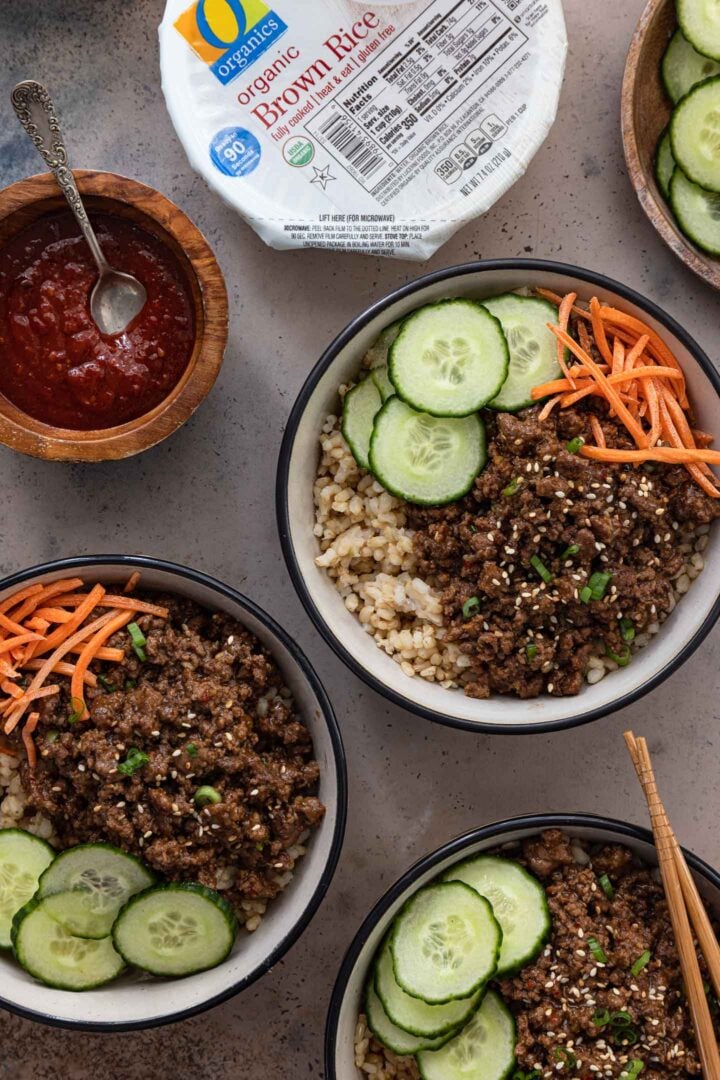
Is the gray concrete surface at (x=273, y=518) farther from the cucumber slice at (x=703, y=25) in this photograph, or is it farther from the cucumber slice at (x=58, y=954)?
the cucumber slice at (x=58, y=954)

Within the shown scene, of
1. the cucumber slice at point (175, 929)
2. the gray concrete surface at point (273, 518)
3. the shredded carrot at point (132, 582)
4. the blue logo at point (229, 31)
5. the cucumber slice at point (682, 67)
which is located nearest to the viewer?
the cucumber slice at point (175, 929)

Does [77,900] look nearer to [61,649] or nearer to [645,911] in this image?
[61,649]

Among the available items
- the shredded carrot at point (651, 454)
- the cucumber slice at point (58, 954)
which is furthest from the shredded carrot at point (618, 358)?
the cucumber slice at point (58, 954)

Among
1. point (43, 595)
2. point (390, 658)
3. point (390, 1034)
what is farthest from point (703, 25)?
point (390, 1034)

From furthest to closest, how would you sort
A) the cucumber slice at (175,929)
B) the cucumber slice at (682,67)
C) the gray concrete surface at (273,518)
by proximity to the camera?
the gray concrete surface at (273,518) → the cucumber slice at (682,67) → the cucumber slice at (175,929)

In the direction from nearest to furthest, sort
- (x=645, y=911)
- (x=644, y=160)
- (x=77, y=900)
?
1. (x=77, y=900)
2. (x=645, y=911)
3. (x=644, y=160)

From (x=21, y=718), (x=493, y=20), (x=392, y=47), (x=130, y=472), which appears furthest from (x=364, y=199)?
(x=21, y=718)
